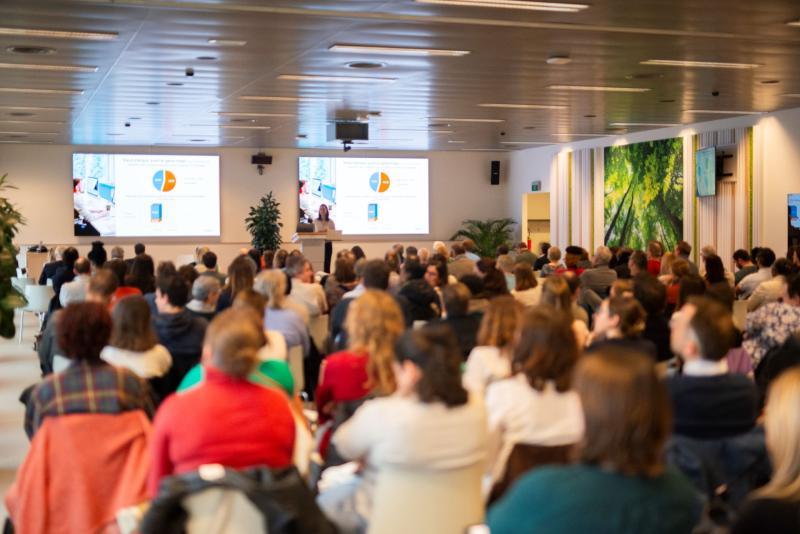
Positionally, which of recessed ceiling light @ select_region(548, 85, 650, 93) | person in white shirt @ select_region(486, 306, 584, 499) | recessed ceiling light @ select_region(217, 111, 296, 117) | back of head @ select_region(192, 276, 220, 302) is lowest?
person in white shirt @ select_region(486, 306, 584, 499)

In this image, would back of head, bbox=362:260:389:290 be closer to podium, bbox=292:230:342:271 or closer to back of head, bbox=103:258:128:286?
back of head, bbox=103:258:128:286

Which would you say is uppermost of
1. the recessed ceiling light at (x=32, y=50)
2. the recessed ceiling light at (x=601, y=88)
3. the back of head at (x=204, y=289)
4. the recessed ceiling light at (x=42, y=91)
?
the recessed ceiling light at (x=42, y=91)

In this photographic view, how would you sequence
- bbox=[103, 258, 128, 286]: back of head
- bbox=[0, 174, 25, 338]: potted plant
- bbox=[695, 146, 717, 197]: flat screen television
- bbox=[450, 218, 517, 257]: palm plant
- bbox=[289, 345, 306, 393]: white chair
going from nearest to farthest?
bbox=[289, 345, 306, 393]: white chair → bbox=[0, 174, 25, 338]: potted plant → bbox=[103, 258, 128, 286]: back of head → bbox=[695, 146, 717, 197]: flat screen television → bbox=[450, 218, 517, 257]: palm plant

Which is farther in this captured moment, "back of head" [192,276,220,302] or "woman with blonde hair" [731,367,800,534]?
"back of head" [192,276,220,302]

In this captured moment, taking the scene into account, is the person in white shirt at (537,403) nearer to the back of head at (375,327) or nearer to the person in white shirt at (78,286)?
the back of head at (375,327)

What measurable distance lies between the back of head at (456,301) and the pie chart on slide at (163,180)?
18.6m

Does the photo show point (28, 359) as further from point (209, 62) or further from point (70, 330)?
point (70, 330)

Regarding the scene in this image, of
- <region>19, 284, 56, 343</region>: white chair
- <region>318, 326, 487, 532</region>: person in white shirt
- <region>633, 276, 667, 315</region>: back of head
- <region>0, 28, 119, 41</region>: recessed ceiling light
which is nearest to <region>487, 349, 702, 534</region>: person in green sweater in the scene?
<region>318, 326, 487, 532</region>: person in white shirt

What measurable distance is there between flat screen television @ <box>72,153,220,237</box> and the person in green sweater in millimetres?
22576

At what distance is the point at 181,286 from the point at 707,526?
4230 millimetres

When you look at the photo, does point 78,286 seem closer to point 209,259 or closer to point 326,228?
point 209,259

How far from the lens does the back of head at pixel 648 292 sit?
21.7ft

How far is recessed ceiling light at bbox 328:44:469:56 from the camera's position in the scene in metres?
9.77

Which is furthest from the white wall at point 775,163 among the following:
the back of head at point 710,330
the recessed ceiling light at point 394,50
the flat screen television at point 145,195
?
the back of head at point 710,330
